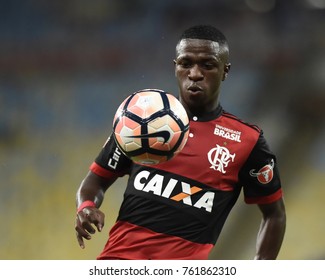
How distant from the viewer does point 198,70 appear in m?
3.49

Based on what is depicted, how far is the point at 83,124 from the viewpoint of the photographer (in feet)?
21.7

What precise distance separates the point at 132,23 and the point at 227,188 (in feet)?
12.0

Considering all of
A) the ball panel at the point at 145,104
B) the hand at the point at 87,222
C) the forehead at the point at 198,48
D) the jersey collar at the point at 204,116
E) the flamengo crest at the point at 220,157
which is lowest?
the hand at the point at 87,222

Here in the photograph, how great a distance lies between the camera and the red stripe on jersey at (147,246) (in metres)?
3.36

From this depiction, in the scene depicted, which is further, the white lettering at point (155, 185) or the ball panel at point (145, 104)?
the white lettering at point (155, 185)

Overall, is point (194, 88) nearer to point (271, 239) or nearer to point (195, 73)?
point (195, 73)

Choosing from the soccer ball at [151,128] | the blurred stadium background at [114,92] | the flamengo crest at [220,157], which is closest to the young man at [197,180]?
the flamengo crest at [220,157]

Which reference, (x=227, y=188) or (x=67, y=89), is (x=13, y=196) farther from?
(x=227, y=188)

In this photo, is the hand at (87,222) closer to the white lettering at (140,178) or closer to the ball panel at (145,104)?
the white lettering at (140,178)

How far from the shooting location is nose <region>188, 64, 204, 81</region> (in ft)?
11.4

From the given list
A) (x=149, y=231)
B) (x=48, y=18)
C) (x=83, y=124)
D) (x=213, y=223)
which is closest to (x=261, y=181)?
(x=213, y=223)

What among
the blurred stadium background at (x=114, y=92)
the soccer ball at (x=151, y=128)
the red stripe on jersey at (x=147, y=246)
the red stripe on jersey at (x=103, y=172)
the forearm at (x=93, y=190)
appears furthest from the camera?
the blurred stadium background at (x=114, y=92)

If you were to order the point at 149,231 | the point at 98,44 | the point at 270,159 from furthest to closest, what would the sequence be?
the point at 98,44, the point at 270,159, the point at 149,231

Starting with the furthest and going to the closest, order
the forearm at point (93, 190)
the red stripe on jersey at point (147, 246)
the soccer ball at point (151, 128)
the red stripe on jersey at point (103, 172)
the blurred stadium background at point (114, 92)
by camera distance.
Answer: the blurred stadium background at point (114, 92)
the red stripe on jersey at point (103, 172)
the forearm at point (93, 190)
the red stripe on jersey at point (147, 246)
the soccer ball at point (151, 128)
